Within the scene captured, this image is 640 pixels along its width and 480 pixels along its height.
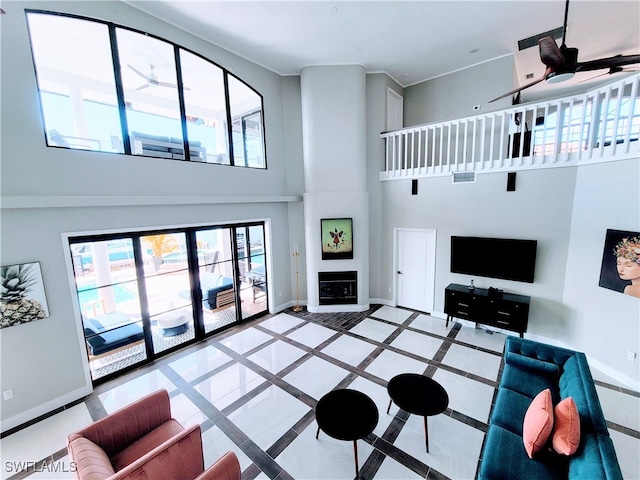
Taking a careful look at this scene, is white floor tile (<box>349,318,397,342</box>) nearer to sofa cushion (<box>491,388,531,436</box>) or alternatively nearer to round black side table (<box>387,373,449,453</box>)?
round black side table (<box>387,373,449,453</box>)

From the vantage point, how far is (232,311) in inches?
236

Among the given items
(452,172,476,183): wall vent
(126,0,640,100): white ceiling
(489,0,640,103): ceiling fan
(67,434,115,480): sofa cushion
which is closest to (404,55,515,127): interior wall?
(126,0,640,100): white ceiling

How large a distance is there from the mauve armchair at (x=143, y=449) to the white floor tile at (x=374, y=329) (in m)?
3.46

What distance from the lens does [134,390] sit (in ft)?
12.6

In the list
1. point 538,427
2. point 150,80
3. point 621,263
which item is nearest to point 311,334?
point 538,427

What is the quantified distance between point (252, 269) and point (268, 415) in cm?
332

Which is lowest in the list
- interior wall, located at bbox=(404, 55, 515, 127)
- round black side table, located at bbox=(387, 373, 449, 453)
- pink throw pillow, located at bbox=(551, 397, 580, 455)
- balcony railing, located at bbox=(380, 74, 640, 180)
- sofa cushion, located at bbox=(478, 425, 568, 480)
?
round black side table, located at bbox=(387, 373, 449, 453)

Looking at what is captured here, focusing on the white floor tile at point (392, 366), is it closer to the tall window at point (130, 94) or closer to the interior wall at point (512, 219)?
the interior wall at point (512, 219)

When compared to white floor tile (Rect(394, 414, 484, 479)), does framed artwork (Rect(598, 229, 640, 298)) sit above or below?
above

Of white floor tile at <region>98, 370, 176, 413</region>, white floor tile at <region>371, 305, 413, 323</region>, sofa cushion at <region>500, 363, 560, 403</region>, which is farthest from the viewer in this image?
white floor tile at <region>371, 305, 413, 323</region>

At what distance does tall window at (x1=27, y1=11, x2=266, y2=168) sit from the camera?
333cm

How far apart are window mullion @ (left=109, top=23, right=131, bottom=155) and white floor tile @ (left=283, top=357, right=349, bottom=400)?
161 inches

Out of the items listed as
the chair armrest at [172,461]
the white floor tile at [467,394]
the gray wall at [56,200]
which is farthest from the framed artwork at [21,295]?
the white floor tile at [467,394]

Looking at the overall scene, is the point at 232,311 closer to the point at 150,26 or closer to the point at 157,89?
the point at 157,89
